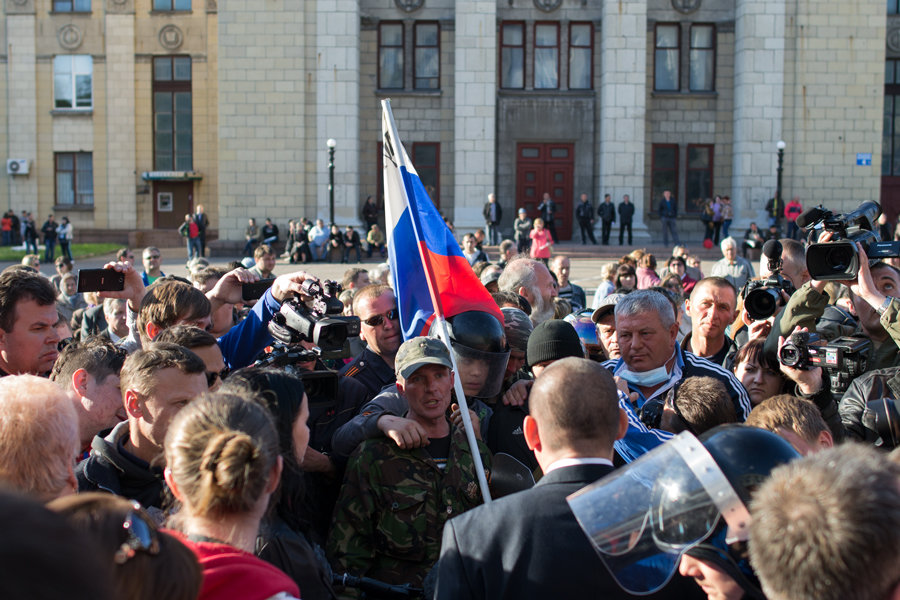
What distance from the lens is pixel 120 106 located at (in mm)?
32781

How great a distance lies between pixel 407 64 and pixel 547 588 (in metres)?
29.3

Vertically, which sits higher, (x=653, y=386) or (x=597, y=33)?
(x=597, y=33)

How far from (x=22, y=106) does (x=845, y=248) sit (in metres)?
34.3

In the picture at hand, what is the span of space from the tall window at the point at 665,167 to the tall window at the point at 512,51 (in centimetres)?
528

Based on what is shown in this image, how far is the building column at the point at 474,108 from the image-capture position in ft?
95.8

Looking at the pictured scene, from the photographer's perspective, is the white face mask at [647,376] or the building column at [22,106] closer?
the white face mask at [647,376]

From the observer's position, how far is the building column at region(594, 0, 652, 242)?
95.6ft

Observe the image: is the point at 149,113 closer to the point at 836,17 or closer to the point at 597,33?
the point at 597,33

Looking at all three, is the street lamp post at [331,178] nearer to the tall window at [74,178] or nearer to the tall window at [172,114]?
the tall window at [172,114]

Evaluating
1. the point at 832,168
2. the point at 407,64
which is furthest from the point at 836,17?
the point at 407,64

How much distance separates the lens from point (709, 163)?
3084 cm

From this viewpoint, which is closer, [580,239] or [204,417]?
[204,417]

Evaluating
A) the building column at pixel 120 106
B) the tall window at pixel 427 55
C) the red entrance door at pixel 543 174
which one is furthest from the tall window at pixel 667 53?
the building column at pixel 120 106

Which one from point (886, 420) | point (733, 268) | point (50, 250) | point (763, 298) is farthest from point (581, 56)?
point (886, 420)
